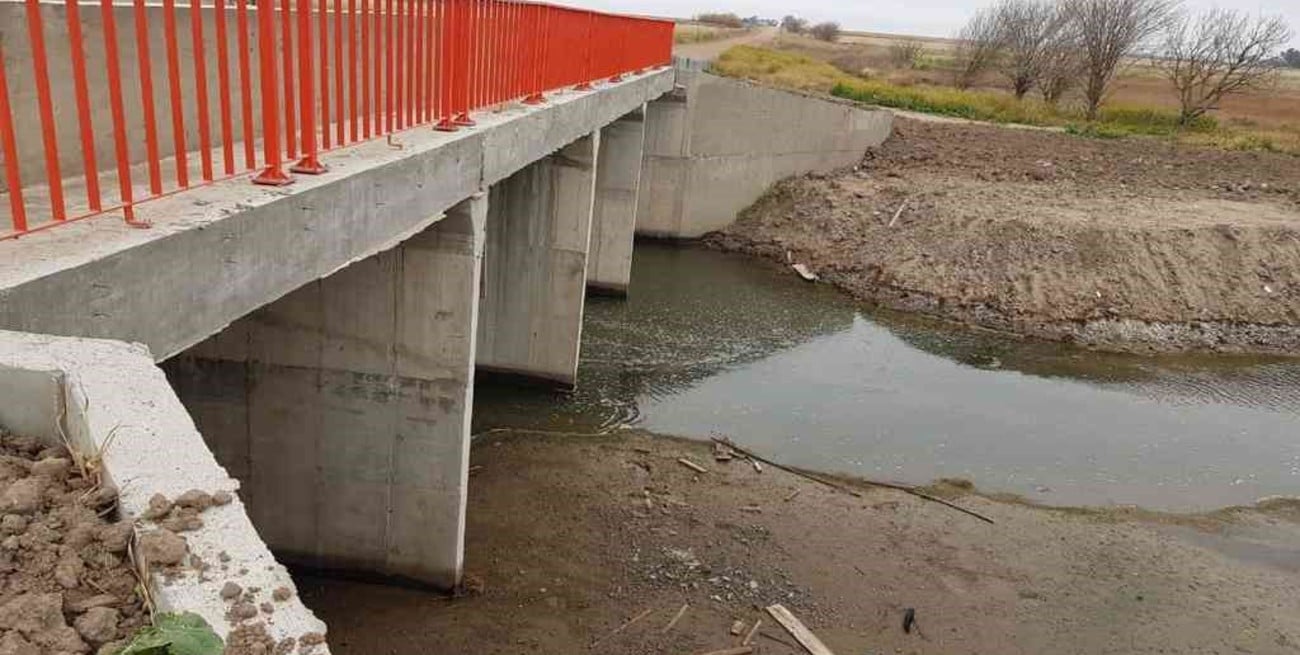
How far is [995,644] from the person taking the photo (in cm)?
876

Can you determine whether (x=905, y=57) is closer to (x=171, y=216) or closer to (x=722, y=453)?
(x=722, y=453)

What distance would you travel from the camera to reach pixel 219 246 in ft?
13.9

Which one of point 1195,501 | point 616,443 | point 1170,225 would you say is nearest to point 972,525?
point 1195,501

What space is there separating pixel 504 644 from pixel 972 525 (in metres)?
5.95

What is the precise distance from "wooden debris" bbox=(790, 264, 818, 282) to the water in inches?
67.4

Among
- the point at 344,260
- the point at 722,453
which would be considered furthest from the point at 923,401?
the point at 344,260

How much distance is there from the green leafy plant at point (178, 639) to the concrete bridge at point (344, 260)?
5.74 feet

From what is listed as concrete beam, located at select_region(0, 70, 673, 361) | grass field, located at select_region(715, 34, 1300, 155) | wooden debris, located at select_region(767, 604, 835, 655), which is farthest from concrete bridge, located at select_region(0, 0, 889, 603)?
grass field, located at select_region(715, 34, 1300, 155)

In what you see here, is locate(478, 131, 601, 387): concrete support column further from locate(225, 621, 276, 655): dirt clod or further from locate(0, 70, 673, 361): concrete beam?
locate(225, 621, 276, 655): dirt clod

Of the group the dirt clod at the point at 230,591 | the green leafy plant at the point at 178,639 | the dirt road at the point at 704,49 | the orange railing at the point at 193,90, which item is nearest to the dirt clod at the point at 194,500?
the dirt clod at the point at 230,591

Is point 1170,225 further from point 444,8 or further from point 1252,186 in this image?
point 444,8

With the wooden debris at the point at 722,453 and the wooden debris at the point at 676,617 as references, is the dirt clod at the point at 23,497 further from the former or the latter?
the wooden debris at the point at 722,453

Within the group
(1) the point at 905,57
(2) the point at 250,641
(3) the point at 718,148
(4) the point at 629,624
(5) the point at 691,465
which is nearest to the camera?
(2) the point at 250,641

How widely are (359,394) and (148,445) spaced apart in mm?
5853
